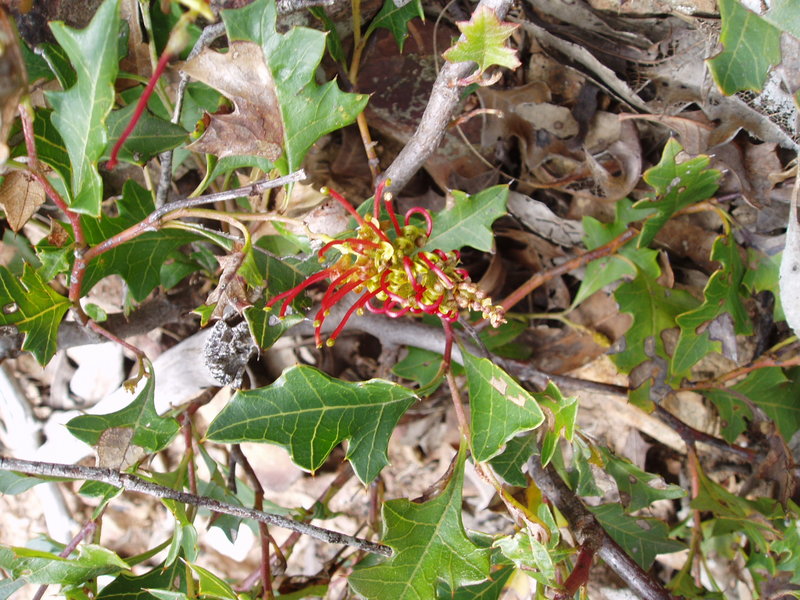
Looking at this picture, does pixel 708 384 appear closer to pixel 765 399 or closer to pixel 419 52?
pixel 765 399

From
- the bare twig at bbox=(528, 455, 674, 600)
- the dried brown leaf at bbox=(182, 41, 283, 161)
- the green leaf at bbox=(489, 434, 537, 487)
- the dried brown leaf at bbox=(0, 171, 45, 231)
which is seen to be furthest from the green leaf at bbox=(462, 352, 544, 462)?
the dried brown leaf at bbox=(0, 171, 45, 231)

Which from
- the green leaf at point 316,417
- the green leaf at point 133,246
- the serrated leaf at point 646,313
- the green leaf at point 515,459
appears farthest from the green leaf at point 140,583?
the serrated leaf at point 646,313

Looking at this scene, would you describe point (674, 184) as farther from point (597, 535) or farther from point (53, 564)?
point (53, 564)

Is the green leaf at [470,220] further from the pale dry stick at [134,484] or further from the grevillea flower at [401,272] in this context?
the pale dry stick at [134,484]

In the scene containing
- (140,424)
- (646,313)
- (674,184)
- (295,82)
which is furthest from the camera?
(646,313)

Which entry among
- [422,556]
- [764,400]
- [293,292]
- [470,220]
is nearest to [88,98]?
[293,292]

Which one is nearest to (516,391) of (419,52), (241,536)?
(419,52)
